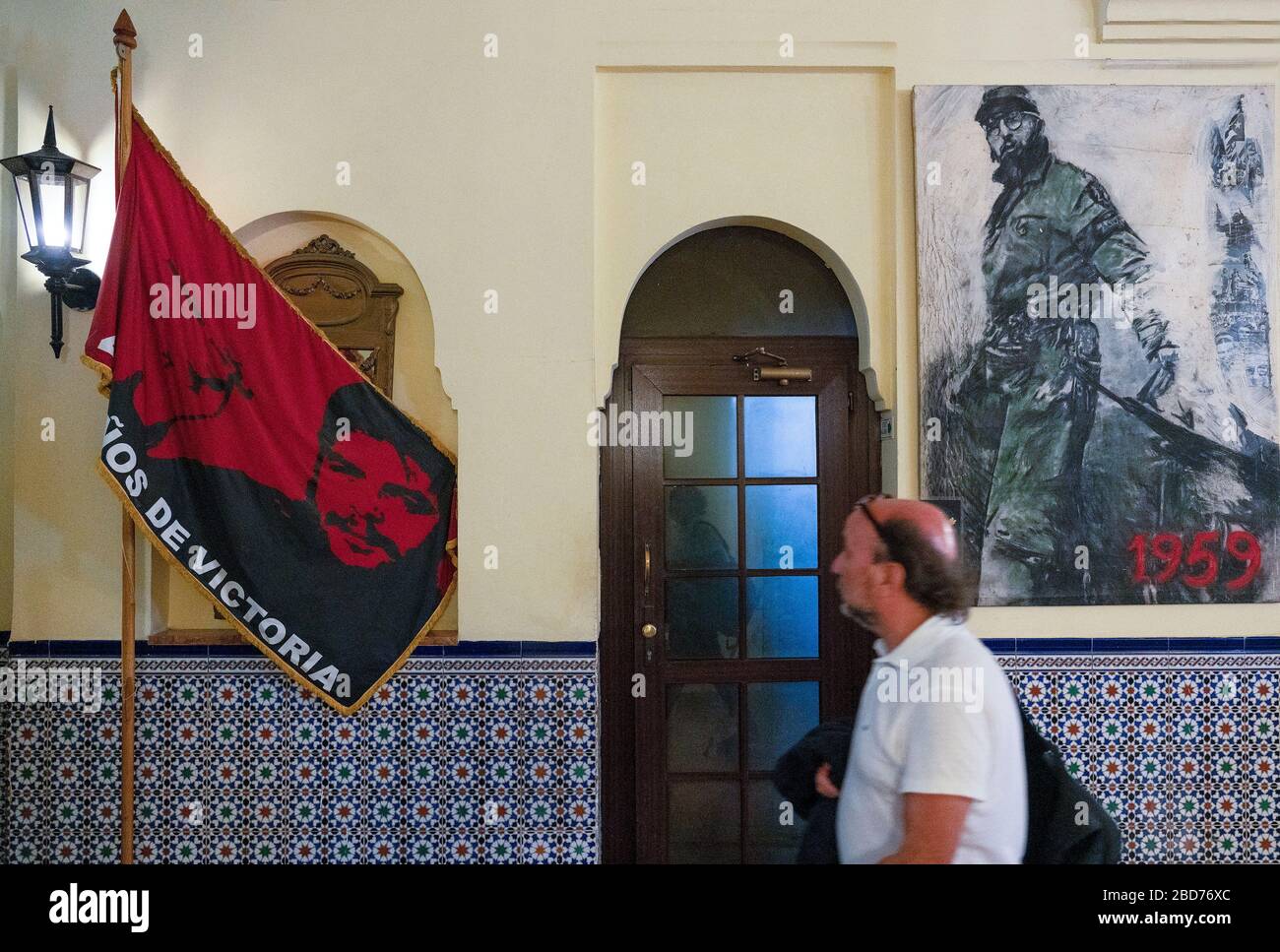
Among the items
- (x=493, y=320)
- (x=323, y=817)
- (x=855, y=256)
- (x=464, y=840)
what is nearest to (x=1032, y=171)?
(x=855, y=256)

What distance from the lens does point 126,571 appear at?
3.13 metres

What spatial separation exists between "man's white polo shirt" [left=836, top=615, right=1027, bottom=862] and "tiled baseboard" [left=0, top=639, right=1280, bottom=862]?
6.38 feet

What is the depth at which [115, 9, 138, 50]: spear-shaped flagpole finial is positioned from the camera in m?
3.11

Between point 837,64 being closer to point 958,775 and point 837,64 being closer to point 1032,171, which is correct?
point 1032,171

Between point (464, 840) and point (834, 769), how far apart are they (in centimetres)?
205

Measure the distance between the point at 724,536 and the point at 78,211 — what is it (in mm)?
2686

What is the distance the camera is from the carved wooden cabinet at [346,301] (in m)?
3.47

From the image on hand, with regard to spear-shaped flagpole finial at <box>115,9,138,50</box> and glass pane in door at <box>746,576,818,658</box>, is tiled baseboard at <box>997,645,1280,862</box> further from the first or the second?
spear-shaped flagpole finial at <box>115,9,138,50</box>

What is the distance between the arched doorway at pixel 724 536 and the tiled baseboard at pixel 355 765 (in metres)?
0.33

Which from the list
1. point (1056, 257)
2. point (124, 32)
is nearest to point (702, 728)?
point (1056, 257)

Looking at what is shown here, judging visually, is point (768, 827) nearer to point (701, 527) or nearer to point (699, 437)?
point (701, 527)

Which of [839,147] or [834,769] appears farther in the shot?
[839,147]

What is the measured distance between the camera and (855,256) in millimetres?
3512

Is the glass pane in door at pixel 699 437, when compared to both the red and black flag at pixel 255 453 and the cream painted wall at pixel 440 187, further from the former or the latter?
the red and black flag at pixel 255 453
